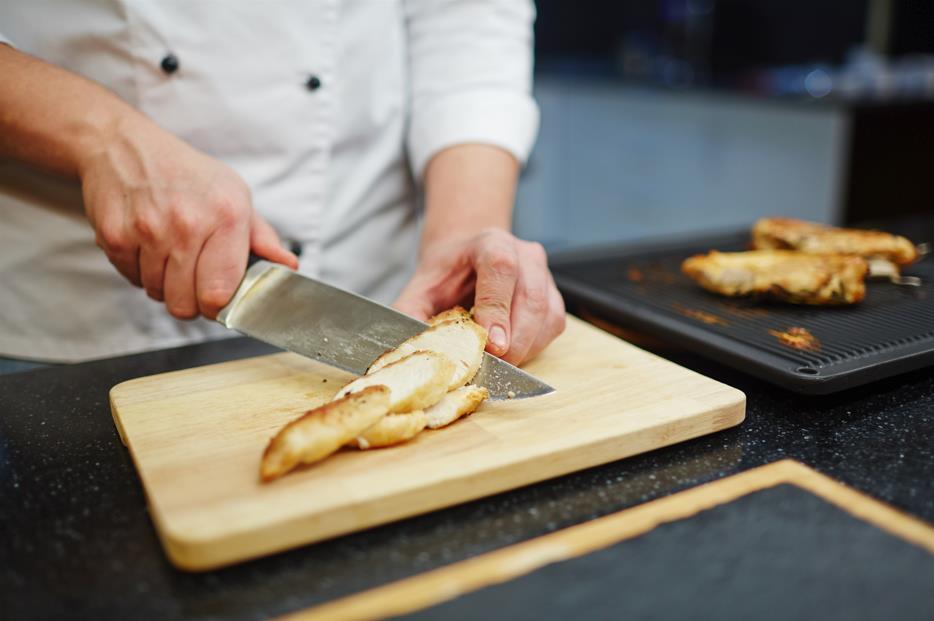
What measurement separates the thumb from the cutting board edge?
45 centimetres

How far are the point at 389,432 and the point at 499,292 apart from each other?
305 mm


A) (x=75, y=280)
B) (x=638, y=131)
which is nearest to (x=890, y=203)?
(x=638, y=131)

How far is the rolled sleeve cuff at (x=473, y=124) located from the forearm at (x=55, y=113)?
0.53 m

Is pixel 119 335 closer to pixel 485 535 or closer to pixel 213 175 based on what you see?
pixel 213 175

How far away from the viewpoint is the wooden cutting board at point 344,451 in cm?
65

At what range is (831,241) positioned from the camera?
1430 mm

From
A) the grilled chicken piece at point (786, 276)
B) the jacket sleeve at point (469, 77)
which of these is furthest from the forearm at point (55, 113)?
the grilled chicken piece at point (786, 276)

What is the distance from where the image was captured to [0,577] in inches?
24.7

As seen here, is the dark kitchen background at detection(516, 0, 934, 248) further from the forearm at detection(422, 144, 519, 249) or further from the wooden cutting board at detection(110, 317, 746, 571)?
the wooden cutting board at detection(110, 317, 746, 571)

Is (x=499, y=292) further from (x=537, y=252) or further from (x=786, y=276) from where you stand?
(x=786, y=276)

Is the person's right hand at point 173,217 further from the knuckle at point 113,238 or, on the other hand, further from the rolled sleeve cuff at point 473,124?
the rolled sleeve cuff at point 473,124

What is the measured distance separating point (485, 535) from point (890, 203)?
3.35 metres

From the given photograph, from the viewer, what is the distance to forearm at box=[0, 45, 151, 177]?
1.05 m

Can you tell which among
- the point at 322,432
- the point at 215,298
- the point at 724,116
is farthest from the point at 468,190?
the point at 724,116
